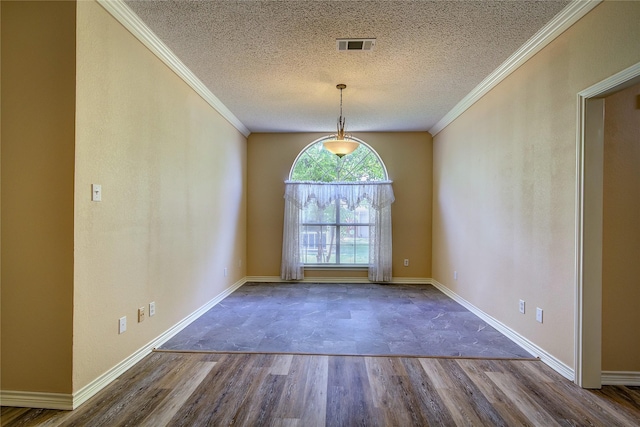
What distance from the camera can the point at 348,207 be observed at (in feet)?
17.9

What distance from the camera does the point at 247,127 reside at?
518 centimetres

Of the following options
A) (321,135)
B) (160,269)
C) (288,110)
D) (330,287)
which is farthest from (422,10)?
(330,287)

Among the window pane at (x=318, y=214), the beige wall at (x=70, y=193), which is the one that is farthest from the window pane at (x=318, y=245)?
the beige wall at (x=70, y=193)

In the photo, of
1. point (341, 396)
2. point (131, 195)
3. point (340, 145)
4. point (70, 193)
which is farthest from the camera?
point (340, 145)

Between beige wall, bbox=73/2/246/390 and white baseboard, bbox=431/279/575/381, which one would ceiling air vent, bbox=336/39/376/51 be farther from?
white baseboard, bbox=431/279/575/381

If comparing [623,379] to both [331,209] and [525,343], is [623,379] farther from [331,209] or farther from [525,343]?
[331,209]

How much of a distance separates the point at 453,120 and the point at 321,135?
2.20 metres

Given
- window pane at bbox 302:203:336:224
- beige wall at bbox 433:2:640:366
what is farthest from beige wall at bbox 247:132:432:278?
beige wall at bbox 433:2:640:366

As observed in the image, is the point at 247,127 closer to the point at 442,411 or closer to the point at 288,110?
the point at 288,110

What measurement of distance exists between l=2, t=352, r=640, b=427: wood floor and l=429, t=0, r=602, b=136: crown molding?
103 inches

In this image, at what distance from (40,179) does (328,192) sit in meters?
4.04

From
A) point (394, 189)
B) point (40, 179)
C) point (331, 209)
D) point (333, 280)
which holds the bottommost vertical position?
point (333, 280)

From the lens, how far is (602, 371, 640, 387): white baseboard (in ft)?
7.02

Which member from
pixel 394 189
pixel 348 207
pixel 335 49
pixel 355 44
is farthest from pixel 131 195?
pixel 394 189
